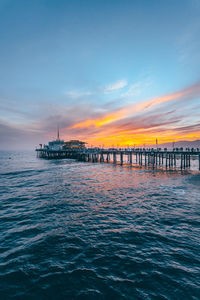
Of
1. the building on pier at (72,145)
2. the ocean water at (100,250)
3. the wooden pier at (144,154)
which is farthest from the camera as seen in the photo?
the building on pier at (72,145)

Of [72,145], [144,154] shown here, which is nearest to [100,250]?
[144,154]

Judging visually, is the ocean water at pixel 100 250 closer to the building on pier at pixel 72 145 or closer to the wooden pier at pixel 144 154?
the wooden pier at pixel 144 154

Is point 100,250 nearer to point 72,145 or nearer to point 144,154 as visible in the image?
point 144,154

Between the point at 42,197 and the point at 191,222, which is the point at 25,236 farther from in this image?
the point at 191,222

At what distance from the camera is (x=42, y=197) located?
1812 centimetres

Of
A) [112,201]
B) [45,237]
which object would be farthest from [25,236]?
[112,201]

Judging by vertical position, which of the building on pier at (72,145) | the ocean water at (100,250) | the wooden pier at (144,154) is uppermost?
the building on pier at (72,145)

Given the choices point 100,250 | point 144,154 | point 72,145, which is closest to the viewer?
point 100,250

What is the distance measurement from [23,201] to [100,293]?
1455 cm

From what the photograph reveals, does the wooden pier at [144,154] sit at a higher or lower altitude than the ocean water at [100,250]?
higher

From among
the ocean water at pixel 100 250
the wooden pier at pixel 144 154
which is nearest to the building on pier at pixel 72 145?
the wooden pier at pixel 144 154

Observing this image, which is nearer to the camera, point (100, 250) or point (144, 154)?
point (100, 250)

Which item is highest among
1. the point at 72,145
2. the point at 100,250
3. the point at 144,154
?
the point at 72,145

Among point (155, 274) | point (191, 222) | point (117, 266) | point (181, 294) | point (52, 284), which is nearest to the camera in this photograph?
point (181, 294)
